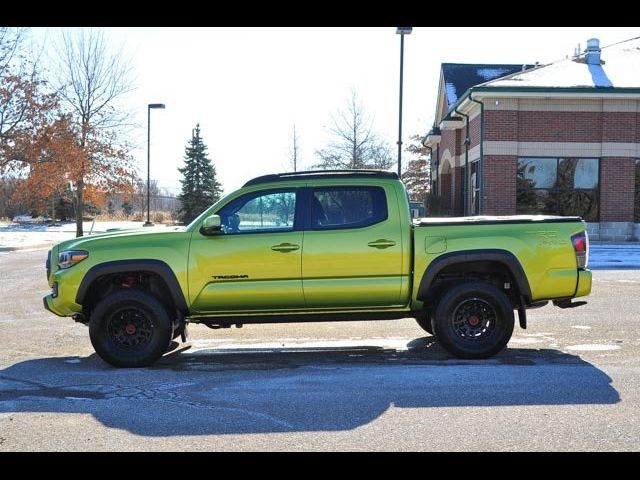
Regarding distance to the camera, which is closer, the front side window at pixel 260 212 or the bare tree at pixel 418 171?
the front side window at pixel 260 212

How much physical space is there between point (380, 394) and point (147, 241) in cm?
288

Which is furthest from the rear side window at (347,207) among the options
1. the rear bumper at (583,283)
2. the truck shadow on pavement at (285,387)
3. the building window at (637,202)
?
the building window at (637,202)

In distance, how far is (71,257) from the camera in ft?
23.0

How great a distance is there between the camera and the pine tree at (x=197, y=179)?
4472 centimetres

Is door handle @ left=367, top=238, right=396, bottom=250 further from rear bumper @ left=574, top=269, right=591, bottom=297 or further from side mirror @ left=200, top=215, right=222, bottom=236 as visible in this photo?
rear bumper @ left=574, top=269, right=591, bottom=297

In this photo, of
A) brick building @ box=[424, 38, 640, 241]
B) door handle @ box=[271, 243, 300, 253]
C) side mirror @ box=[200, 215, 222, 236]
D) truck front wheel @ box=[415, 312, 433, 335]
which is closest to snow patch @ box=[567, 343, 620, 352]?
truck front wheel @ box=[415, 312, 433, 335]

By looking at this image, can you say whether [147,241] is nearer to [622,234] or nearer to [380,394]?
[380,394]

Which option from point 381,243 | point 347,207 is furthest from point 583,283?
point 347,207

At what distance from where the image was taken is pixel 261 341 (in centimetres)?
843

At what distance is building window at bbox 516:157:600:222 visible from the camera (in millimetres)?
23328

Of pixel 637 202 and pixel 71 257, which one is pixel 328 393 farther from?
pixel 637 202

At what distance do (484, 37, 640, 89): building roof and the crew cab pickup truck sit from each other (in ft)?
53.3

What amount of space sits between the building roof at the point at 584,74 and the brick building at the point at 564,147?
34mm

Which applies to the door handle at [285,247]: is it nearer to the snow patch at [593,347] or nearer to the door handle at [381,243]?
the door handle at [381,243]
